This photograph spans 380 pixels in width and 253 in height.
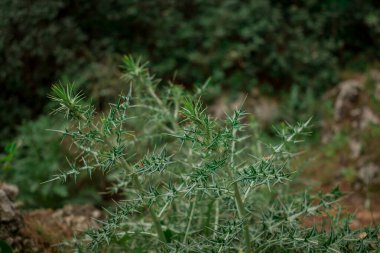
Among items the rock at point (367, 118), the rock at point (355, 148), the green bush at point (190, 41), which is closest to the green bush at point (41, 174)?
the green bush at point (190, 41)

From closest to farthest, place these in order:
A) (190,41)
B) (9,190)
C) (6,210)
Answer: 1. (6,210)
2. (9,190)
3. (190,41)

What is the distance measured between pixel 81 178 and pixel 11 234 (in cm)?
255

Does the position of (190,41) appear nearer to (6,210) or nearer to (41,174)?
(41,174)

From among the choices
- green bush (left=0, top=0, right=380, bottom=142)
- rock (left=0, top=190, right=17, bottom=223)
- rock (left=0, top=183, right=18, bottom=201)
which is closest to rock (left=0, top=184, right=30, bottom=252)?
rock (left=0, top=190, right=17, bottom=223)

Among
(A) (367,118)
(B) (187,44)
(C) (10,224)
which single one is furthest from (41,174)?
(A) (367,118)

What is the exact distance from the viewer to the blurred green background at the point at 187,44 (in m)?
6.47

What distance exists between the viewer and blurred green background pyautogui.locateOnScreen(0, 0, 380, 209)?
647cm

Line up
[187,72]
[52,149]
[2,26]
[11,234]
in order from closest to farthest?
[11,234] < [52,149] < [2,26] < [187,72]

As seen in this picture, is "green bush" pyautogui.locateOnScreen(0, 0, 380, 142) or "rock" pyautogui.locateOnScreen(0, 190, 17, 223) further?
"green bush" pyautogui.locateOnScreen(0, 0, 380, 142)

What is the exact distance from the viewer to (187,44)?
7027mm

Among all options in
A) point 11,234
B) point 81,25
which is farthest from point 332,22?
point 11,234

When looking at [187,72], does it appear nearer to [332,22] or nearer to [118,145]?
[332,22]

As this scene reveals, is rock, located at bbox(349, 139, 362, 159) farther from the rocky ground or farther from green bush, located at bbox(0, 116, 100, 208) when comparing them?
the rocky ground

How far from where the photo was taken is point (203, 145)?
1.70m
